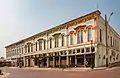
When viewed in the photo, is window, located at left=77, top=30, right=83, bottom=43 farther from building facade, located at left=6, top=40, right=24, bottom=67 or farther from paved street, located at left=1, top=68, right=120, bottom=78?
building facade, located at left=6, top=40, right=24, bottom=67

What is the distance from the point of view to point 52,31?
5731cm

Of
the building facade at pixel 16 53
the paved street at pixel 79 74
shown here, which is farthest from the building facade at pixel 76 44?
the building facade at pixel 16 53

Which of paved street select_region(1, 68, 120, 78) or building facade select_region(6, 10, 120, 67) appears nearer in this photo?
paved street select_region(1, 68, 120, 78)

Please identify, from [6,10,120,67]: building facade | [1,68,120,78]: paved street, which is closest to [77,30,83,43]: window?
[6,10,120,67]: building facade

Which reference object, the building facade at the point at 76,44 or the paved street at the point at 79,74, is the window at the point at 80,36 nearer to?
the building facade at the point at 76,44

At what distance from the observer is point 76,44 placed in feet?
153

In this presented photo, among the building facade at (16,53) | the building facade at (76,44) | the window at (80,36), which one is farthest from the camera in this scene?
the building facade at (16,53)

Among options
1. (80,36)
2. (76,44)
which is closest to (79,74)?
(80,36)

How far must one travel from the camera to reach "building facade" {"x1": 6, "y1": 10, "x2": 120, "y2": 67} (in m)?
41.8

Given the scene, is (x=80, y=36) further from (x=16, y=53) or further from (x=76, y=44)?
(x=16, y=53)

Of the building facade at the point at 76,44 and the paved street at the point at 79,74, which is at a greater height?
the building facade at the point at 76,44

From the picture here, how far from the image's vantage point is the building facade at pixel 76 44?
4184cm

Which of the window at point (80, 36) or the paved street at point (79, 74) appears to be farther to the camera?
the window at point (80, 36)

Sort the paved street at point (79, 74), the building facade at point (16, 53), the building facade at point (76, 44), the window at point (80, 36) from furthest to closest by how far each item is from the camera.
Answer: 1. the building facade at point (16, 53)
2. the window at point (80, 36)
3. the building facade at point (76, 44)
4. the paved street at point (79, 74)
